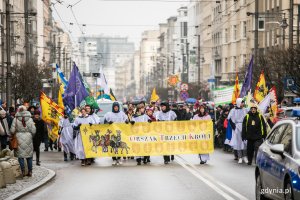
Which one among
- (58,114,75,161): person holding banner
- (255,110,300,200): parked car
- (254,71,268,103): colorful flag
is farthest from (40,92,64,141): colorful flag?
(255,110,300,200): parked car

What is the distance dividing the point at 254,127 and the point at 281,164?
1086cm

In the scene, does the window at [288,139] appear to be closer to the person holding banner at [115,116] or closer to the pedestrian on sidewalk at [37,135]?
the pedestrian on sidewalk at [37,135]

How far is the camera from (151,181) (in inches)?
725

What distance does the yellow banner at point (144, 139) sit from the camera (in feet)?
79.1

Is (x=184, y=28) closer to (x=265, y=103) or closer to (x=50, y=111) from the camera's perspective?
(x=50, y=111)

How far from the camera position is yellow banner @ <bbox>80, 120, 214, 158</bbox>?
79.1ft

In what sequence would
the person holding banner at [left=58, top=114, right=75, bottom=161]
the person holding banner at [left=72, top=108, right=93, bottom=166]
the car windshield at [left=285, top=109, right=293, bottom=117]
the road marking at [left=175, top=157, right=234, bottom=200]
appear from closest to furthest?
the road marking at [left=175, top=157, right=234, bottom=200], the person holding banner at [left=72, top=108, right=93, bottom=166], the car windshield at [left=285, top=109, right=293, bottom=117], the person holding banner at [left=58, top=114, right=75, bottom=161]

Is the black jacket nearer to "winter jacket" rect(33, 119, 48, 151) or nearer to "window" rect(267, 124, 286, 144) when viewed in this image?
"winter jacket" rect(33, 119, 48, 151)

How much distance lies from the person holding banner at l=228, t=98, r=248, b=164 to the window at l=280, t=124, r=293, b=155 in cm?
1154

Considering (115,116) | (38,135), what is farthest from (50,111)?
(38,135)

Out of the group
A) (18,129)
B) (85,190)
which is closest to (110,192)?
(85,190)

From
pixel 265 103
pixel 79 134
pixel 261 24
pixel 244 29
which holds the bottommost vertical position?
pixel 79 134

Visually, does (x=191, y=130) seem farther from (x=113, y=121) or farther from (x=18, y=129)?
(x=18, y=129)

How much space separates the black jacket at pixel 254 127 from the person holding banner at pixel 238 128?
1429mm
